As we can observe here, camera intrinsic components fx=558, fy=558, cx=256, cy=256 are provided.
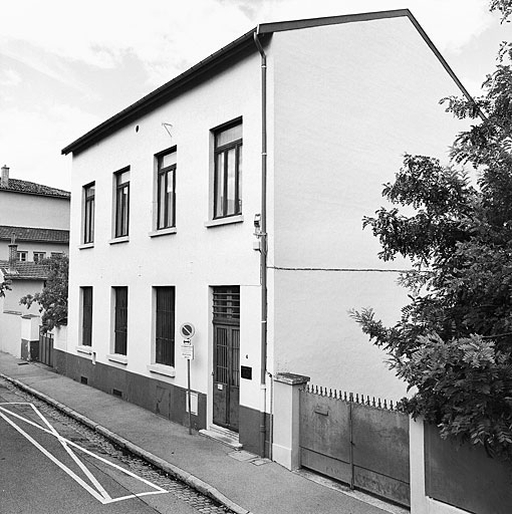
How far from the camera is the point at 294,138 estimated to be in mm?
10062

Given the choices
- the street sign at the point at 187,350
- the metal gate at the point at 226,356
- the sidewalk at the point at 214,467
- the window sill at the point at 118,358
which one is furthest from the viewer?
the window sill at the point at 118,358

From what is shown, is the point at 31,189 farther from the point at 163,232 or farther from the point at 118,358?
the point at 163,232

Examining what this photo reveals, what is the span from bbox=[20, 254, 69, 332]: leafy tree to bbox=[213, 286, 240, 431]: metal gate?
972cm

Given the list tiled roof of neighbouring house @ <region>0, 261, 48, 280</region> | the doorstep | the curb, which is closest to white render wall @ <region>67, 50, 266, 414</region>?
the doorstep

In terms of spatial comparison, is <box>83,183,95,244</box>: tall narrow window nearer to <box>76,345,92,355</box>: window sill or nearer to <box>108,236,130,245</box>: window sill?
<box>108,236,130,245</box>: window sill

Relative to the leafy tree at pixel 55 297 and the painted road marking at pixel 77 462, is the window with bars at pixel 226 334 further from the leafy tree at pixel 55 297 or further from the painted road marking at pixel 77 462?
the leafy tree at pixel 55 297

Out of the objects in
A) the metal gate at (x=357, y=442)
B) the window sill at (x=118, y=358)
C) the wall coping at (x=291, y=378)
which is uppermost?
the wall coping at (x=291, y=378)

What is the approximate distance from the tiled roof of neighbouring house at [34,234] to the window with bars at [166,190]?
76.2ft

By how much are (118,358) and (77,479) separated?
20.1ft

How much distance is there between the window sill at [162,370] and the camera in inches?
485

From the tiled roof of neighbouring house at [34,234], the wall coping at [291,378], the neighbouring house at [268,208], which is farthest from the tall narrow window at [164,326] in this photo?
the tiled roof of neighbouring house at [34,234]

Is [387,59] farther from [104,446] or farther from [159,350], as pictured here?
[104,446]

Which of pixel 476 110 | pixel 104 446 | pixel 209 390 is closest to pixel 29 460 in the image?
pixel 104 446

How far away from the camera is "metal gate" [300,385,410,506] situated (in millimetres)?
7461
